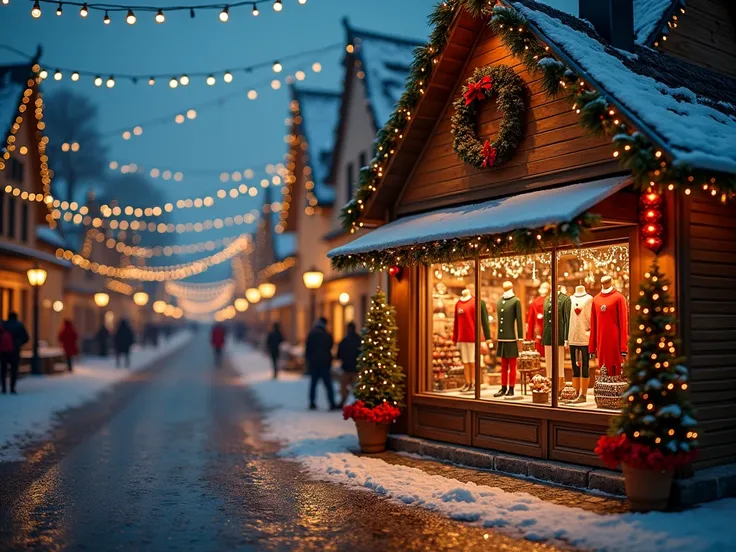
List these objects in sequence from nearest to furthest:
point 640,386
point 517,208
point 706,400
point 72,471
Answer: point 640,386 → point 706,400 → point 517,208 → point 72,471

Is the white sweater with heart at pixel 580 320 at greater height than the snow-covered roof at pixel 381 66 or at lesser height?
lesser

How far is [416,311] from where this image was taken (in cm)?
1292

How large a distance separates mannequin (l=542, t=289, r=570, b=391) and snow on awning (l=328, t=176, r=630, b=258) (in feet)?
5.81

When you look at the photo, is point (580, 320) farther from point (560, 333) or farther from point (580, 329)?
point (560, 333)

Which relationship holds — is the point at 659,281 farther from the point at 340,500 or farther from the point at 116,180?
the point at 116,180

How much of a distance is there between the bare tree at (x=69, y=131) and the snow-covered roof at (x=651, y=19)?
144 ft

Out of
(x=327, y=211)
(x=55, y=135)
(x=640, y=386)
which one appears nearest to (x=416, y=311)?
(x=640, y=386)

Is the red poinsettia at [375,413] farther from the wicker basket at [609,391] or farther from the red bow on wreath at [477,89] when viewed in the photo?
the red bow on wreath at [477,89]

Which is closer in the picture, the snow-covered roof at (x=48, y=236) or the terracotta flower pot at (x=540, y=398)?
the terracotta flower pot at (x=540, y=398)

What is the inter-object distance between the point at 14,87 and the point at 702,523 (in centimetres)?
2553

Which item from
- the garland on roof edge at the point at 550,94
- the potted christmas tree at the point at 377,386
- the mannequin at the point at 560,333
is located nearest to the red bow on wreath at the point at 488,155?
the garland on roof edge at the point at 550,94

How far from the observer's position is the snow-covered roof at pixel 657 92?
8.35m

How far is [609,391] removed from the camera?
10523mm

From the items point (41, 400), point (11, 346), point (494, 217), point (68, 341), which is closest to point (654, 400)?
point (494, 217)
